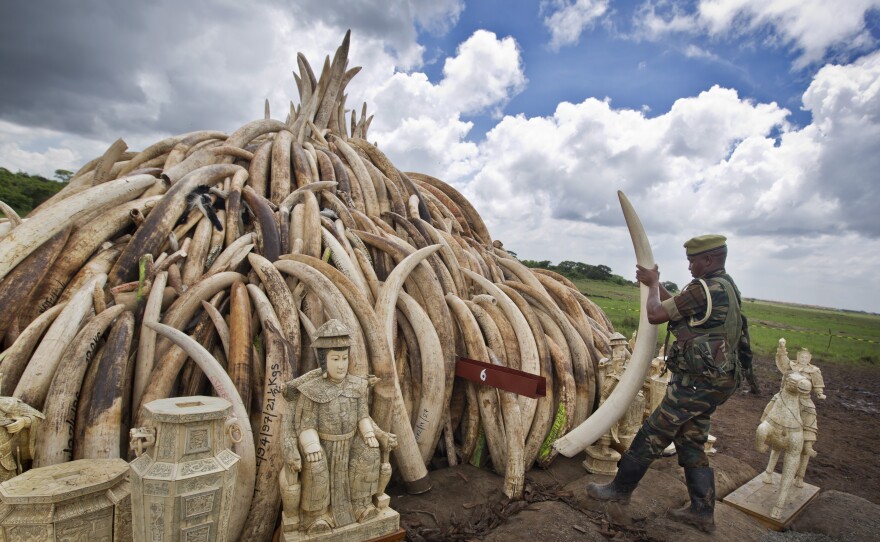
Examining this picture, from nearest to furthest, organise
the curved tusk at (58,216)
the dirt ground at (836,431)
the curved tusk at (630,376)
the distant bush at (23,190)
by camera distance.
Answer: the curved tusk at (58,216) → the curved tusk at (630,376) → the dirt ground at (836,431) → the distant bush at (23,190)

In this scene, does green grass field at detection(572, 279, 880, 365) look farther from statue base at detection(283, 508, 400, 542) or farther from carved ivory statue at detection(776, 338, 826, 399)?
statue base at detection(283, 508, 400, 542)

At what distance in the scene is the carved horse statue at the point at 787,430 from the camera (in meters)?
5.15

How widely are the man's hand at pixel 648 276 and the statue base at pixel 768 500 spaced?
289 cm

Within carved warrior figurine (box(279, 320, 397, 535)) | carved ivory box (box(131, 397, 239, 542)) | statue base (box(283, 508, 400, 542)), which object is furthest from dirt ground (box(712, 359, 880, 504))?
carved ivory box (box(131, 397, 239, 542))

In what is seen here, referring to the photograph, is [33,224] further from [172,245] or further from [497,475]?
[497,475]

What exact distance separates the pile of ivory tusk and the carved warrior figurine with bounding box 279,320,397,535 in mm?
497

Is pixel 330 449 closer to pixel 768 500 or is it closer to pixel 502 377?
pixel 502 377

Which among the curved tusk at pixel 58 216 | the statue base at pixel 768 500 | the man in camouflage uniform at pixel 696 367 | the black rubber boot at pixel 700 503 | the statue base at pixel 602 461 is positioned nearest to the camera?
the man in camouflage uniform at pixel 696 367

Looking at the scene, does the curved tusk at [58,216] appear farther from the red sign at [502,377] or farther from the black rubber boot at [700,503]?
the black rubber boot at [700,503]

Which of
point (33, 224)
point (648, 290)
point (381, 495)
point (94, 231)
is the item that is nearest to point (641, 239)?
point (648, 290)

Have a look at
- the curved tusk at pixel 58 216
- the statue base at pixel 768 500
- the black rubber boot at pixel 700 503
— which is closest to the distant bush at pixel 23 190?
the curved tusk at pixel 58 216

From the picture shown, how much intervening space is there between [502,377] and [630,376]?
133 centimetres

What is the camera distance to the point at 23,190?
86.0 ft

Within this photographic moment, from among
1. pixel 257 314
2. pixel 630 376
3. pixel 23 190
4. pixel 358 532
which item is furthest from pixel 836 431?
pixel 23 190
